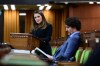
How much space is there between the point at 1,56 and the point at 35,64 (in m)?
0.07

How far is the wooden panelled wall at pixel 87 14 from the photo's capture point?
2011 centimetres

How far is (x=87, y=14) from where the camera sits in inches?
802

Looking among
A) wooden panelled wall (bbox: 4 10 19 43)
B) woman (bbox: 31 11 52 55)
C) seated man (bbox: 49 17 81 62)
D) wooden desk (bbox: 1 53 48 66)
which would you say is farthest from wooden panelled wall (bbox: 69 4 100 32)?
wooden desk (bbox: 1 53 48 66)

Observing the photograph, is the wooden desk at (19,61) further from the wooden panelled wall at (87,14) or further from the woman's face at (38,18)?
the wooden panelled wall at (87,14)

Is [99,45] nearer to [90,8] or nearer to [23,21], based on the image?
[90,8]

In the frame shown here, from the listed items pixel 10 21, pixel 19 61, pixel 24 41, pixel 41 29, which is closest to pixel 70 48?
pixel 24 41

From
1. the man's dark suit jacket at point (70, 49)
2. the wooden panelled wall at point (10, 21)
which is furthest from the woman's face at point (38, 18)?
the wooden panelled wall at point (10, 21)

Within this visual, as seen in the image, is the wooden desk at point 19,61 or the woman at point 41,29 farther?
the woman at point 41,29

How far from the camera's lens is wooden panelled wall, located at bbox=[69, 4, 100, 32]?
792 inches

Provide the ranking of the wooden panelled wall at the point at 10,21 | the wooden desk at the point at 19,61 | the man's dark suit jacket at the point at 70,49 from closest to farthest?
the wooden desk at the point at 19,61
the man's dark suit jacket at the point at 70,49
the wooden panelled wall at the point at 10,21

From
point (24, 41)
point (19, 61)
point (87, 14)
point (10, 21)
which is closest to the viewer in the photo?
point (19, 61)

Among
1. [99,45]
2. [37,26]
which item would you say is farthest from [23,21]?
[99,45]

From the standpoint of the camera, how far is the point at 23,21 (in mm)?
22578

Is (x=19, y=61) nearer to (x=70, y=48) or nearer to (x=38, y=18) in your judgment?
(x=70, y=48)
